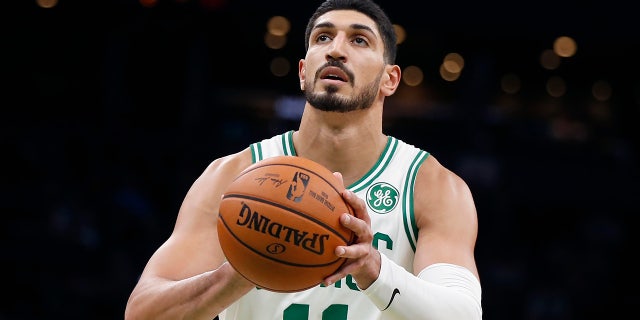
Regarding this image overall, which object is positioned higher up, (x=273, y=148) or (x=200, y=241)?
(x=273, y=148)

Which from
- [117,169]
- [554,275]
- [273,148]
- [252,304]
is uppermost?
[273,148]

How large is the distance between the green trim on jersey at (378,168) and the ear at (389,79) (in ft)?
0.86

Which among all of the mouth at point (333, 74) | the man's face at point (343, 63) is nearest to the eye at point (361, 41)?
the man's face at point (343, 63)

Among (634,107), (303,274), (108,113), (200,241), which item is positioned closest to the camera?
(303,274)

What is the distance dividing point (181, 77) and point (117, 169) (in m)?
3.40

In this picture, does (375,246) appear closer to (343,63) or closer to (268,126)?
(343,63)

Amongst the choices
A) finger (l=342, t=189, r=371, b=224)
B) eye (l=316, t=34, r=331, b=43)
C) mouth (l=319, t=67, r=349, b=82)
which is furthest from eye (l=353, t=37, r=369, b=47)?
finger (l=342, t=189, r=371, b=224)

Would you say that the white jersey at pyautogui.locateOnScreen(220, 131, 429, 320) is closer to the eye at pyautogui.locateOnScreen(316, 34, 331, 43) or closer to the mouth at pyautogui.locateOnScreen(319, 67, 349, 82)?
the mouth at pyautogui.locateOnScreen(319, 67, 349, 82)

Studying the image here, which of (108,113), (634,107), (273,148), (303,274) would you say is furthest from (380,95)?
(634,107)

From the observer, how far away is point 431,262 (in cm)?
386

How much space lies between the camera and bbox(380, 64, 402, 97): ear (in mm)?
4352

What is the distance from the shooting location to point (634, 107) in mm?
17500

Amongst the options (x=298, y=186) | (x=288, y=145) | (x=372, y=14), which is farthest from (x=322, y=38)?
(x=298, y=186)

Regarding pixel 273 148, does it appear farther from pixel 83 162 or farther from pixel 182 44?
pixel 182 44
